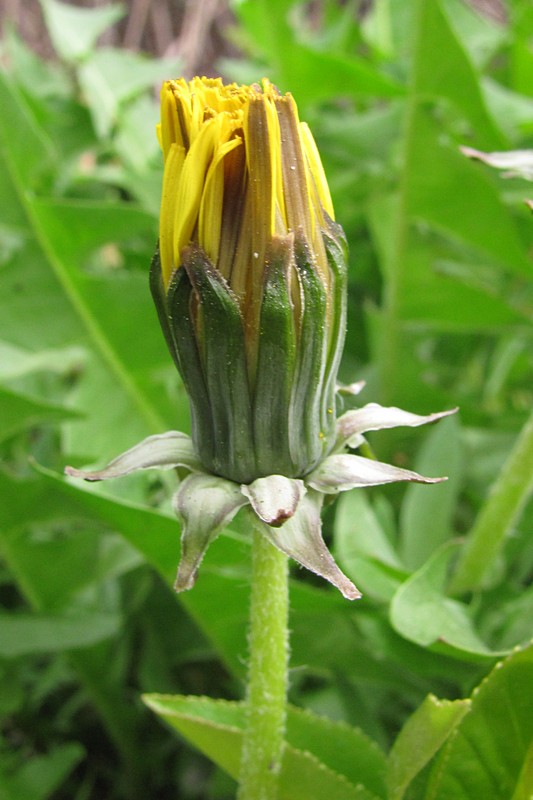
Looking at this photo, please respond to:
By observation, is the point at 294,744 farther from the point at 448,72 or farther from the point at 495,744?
the point at 448,72

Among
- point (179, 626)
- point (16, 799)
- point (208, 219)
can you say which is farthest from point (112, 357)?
point (208, 219)

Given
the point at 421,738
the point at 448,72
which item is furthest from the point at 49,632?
the point at 448,72

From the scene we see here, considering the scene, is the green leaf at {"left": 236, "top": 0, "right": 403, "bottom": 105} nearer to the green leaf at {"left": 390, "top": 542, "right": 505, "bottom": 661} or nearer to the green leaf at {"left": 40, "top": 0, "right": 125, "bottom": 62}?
the green leaf at {"left": 40, "top": 0, "right": 125, "bottom": 62}

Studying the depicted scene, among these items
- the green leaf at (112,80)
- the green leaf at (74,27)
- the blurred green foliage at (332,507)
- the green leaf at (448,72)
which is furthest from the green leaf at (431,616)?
the green leaf at (74,27)

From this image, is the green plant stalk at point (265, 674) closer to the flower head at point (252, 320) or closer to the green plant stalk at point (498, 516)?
the flower head at point (252, 320)

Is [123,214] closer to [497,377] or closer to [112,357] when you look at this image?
[112,357]

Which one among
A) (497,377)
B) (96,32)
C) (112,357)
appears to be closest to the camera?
(112,357)

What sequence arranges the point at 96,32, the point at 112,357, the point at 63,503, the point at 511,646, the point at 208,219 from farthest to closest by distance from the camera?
the point at 96,32
the point at 112,357
the point at 63,503
the point at 511,646
the point at 208,219

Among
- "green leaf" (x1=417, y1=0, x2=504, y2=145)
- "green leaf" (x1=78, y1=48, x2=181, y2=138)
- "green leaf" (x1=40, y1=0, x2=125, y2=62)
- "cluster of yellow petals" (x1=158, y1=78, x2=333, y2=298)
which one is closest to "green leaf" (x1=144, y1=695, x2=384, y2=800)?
"cluster of yellow petals" (x1=158, y1=78, x2=333, y2=298)
